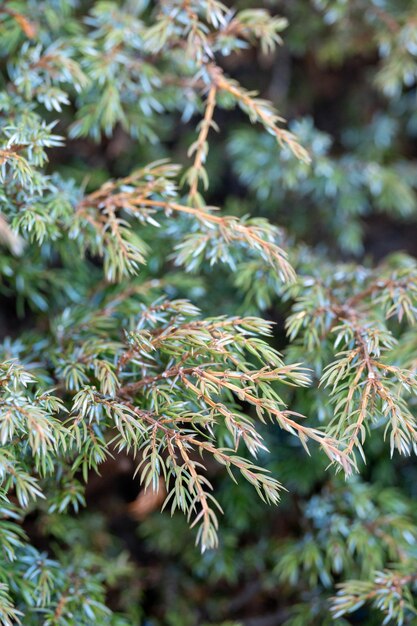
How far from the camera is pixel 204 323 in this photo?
90 cm

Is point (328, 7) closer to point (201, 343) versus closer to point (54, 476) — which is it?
point (201, 343)

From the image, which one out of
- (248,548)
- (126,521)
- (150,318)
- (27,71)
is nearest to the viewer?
(150,318)

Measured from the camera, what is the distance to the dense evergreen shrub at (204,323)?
85 centimetres

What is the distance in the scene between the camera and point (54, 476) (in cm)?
99

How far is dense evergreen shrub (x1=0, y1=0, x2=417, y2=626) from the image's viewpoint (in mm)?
850

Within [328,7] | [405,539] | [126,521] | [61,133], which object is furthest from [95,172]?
[405,539]

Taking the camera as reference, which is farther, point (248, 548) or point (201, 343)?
point (248, 548)

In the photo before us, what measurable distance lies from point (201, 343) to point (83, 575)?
0.49m

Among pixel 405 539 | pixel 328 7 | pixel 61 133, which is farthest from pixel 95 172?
pixel 405 539

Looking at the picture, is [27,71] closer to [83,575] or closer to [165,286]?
[165,286]

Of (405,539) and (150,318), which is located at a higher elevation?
(150,318)

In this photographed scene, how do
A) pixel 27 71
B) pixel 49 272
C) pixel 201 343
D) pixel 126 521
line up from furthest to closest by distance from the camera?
pixel 126 521
pixel 49 272
pixel 27 71
pixel 201 343

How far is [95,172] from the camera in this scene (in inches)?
54.3

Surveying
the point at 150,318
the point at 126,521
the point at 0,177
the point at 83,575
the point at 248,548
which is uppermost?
the point at 0,177
